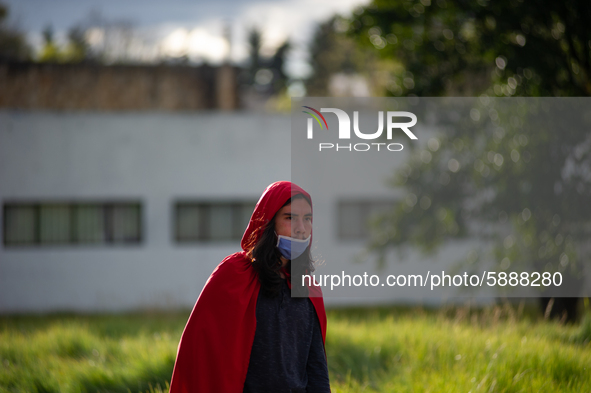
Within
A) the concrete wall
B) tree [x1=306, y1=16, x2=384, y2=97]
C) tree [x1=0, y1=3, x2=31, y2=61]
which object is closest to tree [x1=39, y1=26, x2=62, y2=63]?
tree [x1=0, y1=3, x2=31, y2=61]

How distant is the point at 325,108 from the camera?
4383 millimetres

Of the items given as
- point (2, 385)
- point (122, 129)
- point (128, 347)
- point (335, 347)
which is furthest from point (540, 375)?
point (122, 129)

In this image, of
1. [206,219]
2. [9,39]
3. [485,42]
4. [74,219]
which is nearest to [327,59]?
[9,39]

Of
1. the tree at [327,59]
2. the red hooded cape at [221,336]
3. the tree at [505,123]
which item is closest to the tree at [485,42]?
the tree at [505,123]

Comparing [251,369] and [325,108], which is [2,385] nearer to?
[251,369]

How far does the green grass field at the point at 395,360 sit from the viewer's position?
4742 mm

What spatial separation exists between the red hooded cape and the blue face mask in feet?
0.64

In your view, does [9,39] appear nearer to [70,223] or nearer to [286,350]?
[70,223]

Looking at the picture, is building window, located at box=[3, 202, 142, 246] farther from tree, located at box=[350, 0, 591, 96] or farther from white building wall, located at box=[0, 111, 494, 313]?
tree, located at box=[350, 0, 591, 96]

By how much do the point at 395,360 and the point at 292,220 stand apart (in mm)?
3224

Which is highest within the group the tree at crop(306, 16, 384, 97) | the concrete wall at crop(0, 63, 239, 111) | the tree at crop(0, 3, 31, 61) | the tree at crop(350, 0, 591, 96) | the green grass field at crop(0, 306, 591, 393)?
the tree at crop(306, 16, 384, 97)

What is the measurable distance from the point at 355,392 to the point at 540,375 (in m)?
1.56

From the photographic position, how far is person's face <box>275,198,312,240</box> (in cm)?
294

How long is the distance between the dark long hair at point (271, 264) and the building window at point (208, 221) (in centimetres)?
1237
